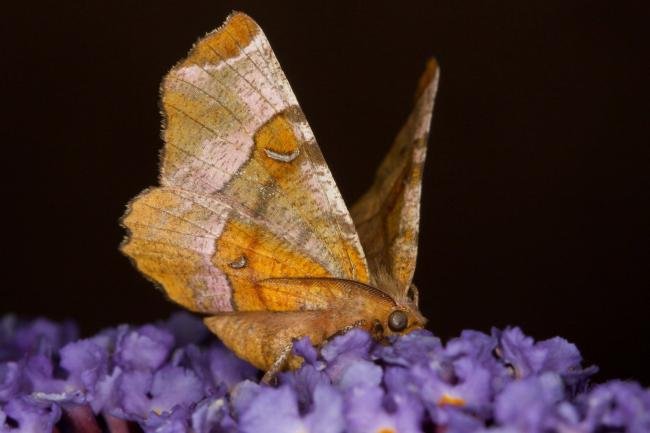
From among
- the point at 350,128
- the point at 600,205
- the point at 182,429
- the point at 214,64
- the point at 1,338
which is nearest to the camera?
the point at 182,429

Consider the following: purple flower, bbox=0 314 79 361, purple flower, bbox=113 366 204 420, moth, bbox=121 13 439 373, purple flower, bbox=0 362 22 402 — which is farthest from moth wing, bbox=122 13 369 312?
purple flower, bbox=0 314 79 361

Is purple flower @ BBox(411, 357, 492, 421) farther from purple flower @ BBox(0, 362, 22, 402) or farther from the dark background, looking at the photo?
the dark background

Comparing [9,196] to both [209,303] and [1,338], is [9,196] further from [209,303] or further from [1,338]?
[209,303]

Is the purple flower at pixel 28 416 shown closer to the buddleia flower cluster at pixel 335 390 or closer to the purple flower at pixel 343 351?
the buddleia flower cluster at pixel 335 390

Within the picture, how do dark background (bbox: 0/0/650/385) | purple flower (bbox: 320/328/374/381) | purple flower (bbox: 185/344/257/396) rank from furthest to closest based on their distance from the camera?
dark background (bbox: 0/0/650/385), purple flower (bbox: 185/344/257/396), purple flower (bbox: 320/328/374/381)

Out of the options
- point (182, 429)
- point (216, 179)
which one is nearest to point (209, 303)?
point (216, 179)

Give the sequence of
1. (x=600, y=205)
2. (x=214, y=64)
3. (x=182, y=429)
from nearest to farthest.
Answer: (x=182, y=429), (x=214, y=64), (x=600, y=205)

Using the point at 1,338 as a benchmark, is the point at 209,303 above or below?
above
